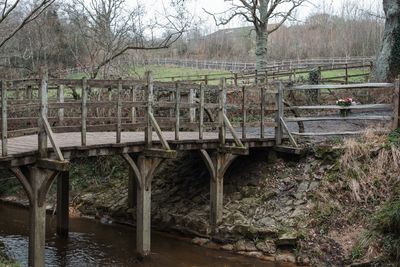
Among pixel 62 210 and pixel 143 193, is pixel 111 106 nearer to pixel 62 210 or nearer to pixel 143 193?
pixel 143 193

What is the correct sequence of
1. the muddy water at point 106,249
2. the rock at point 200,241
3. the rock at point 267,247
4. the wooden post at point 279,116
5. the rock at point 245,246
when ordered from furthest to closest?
the wooden post at point 279,116
the rock at point 200,241
the rock at point 245,246
the rock at point 267,247
the muddy water at point 106,249

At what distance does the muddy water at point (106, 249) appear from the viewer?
10750mm

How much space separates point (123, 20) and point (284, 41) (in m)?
36.5

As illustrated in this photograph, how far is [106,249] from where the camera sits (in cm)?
1180

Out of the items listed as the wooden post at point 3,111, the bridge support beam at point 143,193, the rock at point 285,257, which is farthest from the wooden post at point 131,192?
the wooden post at point 3,111

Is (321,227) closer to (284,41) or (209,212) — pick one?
(209,212)

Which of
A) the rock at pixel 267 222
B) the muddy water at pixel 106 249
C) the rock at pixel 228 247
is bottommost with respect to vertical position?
the muddy water at pixel 106 249

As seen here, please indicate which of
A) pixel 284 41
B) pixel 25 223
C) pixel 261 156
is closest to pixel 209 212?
pixel 261 156

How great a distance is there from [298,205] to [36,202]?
253 inches

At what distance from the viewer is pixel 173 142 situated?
443 inches

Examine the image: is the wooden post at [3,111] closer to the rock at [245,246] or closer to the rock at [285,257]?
the rock at [245,246]

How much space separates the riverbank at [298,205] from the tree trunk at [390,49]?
28.2 feet

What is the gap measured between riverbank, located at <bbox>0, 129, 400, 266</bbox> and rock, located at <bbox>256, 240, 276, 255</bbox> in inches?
0.9

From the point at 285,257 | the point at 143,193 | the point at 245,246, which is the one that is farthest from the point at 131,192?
the point at 285,257
